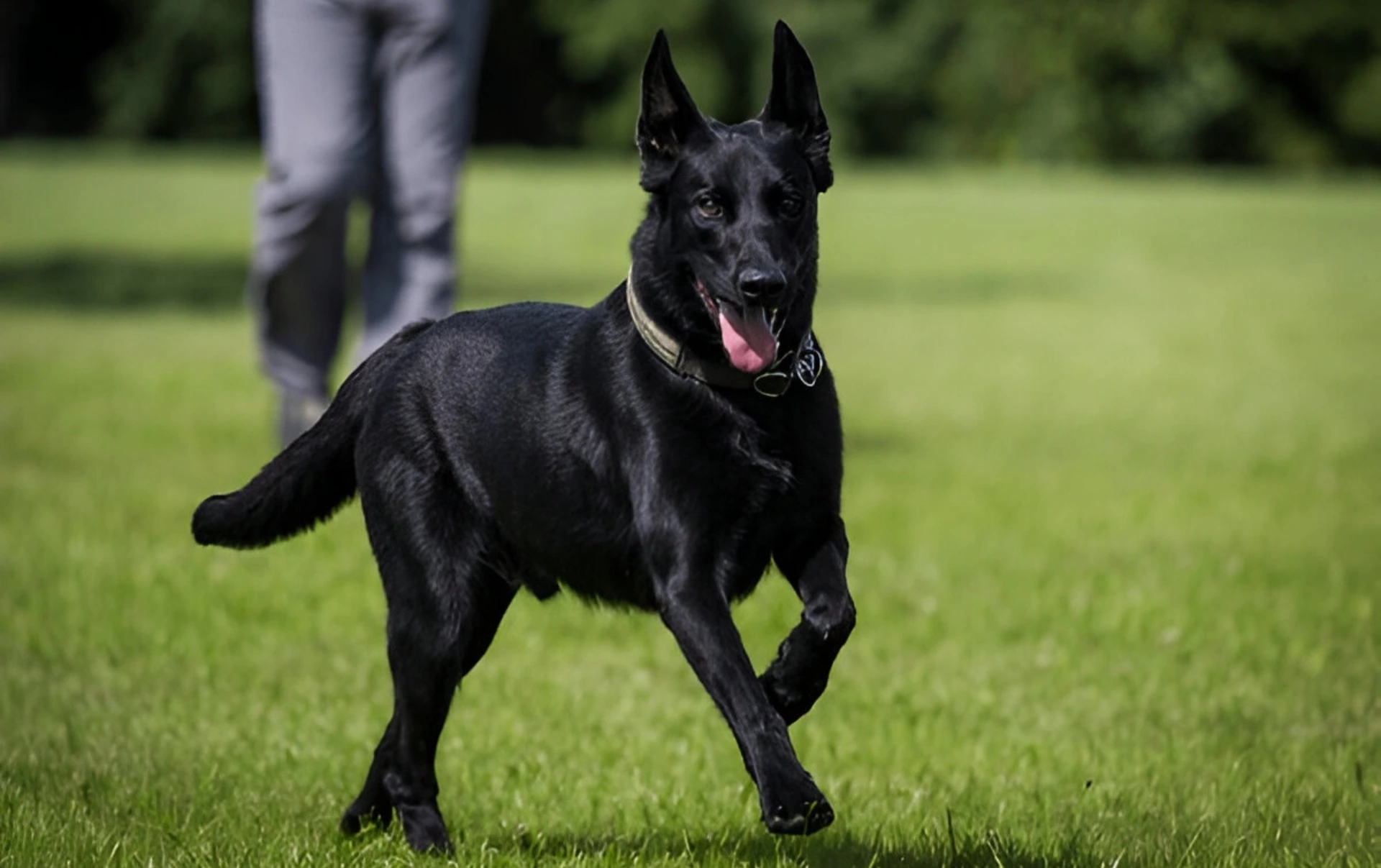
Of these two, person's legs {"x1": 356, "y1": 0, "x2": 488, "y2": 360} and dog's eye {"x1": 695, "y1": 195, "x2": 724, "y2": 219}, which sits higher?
dog's eye {"x1": 695, "y1": 195, "x2": 724, "y2": 219}

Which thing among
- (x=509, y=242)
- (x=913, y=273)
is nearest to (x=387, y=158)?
(x=913, y=273)

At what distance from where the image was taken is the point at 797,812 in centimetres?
330

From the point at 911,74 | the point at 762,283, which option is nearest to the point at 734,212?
the point at 762,283

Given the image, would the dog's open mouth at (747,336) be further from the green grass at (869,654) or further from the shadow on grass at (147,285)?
the shadow on grass at (147,285)

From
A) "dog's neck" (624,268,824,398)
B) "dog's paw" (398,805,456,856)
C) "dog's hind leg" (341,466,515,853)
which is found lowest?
"dog's paw" (398,805,456,856)

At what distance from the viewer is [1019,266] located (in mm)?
25625

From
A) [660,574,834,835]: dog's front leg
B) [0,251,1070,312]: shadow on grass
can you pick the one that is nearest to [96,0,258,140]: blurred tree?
[0,251,1070,312]: shadow on grass

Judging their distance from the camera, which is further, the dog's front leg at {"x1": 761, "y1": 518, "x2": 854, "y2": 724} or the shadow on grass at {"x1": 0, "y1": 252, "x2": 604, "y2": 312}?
the shadow on grass at {"x1": 0, "y1": 252, "x2": 604, "y2": 312}

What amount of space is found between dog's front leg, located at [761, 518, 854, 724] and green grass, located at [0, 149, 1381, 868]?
1.19ft

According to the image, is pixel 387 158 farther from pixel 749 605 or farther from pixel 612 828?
pixel 612 828

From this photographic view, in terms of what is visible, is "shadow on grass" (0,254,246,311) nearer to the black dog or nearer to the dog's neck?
the black dog

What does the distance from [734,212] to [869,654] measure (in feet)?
10.2

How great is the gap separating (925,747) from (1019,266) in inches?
815

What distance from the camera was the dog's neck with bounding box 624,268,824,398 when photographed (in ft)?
11.9
